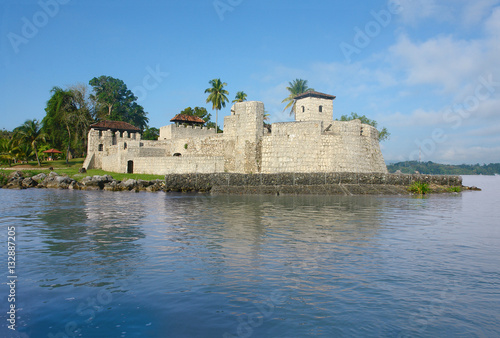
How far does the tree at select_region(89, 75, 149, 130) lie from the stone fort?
82.0 feet

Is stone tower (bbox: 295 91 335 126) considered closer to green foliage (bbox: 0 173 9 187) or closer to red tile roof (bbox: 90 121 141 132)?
red tile roof (bbox: 90 121 141 132)

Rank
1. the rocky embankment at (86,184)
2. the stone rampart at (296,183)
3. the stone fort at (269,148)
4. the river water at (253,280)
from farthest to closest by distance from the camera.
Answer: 1. the stone fort at (269,148)
2. the rocky embankment at (86,184)
3. the stone rampart at (296,183)
4. the river water at (253,280)

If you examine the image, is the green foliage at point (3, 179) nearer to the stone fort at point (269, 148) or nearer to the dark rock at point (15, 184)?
the dark rock at point (15, 184)

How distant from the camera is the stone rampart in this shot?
1194 inches

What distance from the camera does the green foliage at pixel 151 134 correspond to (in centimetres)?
6823

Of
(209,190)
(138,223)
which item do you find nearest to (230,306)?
(138,223)

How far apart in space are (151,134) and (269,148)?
3950 centimetres

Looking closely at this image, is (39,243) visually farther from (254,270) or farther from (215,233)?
(254,270)

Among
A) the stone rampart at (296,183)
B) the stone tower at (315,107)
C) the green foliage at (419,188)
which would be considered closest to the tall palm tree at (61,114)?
the stone rampart at (296,183)

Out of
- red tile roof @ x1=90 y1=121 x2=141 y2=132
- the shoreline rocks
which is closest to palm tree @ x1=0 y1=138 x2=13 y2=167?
red tile roof @ x1=90 y1=121 x2=141 y2=132

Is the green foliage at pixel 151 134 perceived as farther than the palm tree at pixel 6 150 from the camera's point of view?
Yes

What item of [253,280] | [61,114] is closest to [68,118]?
[61,114]

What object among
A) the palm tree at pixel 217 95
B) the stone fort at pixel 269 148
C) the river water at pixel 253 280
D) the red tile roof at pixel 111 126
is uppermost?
the palm tree at pixel 217 95

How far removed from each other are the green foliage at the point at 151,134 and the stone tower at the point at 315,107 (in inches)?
1314
